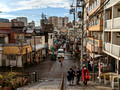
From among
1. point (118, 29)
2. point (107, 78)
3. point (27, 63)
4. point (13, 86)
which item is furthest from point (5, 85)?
point (27, 63)

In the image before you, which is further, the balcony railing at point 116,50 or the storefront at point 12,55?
the storefront at point 12,55

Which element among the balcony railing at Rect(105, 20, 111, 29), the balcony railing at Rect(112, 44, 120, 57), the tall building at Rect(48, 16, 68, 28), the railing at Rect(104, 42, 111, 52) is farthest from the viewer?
the tall building at Rect(48, 16, 68, 28)

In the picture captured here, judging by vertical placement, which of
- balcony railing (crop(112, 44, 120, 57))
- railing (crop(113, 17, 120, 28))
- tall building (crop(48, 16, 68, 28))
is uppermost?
tall building (crop(48, 16, 68, 28))

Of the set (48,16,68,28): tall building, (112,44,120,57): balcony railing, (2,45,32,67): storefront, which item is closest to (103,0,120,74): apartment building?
(112,44,120,57): balcony railing

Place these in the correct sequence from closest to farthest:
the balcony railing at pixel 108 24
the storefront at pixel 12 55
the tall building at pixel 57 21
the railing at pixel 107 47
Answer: the railing at pixel 107 47 → the balcony railing at pixel 108 24 → the storefront at pixel 12 55 → the tall building at pixel 57 21

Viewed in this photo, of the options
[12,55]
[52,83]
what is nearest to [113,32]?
[52,83]

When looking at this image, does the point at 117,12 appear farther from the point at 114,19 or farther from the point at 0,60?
the point at 0,60

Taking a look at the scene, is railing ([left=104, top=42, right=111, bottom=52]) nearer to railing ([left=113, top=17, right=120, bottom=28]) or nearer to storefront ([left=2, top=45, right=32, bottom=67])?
railing ([left=113, top=17, right=120, bottom=28])

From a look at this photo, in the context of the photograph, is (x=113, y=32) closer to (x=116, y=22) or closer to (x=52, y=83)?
(x=116, y=22)

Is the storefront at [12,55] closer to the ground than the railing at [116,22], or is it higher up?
closer to the ground

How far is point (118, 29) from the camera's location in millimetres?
14078

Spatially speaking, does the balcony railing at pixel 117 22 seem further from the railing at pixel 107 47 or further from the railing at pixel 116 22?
the railing at pixel 107 47

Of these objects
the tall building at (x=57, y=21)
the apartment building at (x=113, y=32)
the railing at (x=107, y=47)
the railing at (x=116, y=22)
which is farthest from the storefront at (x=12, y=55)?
the tall building at (x=57, y=21)

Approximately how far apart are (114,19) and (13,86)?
11118mm
